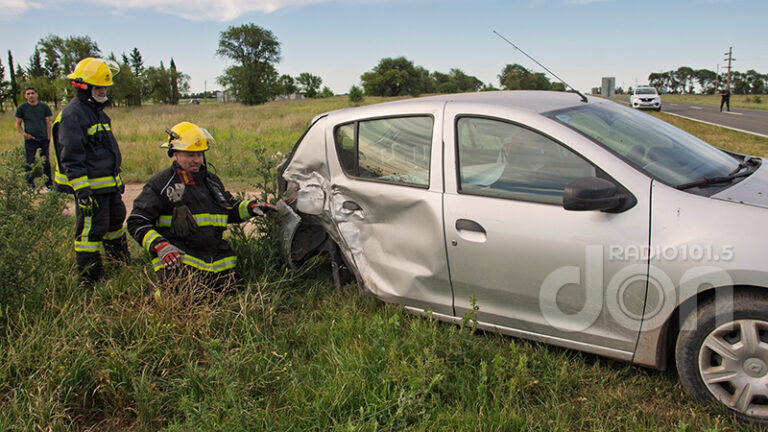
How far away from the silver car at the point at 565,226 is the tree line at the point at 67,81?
50358mm

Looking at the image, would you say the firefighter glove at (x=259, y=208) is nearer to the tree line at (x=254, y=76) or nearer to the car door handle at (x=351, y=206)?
the car door handle at (x=351, y=206)

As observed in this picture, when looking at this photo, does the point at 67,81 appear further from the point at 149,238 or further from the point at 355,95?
the point at 149,238

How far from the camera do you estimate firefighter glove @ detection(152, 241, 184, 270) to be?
139 inches

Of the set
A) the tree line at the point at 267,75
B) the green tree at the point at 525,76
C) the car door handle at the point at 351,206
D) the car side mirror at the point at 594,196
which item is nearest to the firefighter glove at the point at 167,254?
the car door handle at the point at 351,206

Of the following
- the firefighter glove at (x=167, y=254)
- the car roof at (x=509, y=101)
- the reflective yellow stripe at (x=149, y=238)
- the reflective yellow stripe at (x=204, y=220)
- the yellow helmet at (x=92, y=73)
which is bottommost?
the firefighter glove at (x=167, y=254)

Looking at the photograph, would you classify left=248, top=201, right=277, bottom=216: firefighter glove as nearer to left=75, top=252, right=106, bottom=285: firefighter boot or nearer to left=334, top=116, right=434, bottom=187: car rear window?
left=334, top=116, right=434, bottom=187: car rear window

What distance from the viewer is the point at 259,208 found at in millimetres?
4199

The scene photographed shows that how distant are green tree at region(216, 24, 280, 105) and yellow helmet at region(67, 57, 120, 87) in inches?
3382

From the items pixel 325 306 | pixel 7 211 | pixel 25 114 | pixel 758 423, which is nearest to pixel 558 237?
pixel 758 423

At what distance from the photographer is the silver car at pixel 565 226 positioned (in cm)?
244

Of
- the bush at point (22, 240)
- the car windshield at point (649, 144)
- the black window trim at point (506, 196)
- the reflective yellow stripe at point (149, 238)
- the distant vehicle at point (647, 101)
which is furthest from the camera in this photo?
the distant vehicle at point (647, 101)

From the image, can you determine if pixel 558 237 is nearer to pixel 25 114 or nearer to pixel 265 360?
pixel 265 360

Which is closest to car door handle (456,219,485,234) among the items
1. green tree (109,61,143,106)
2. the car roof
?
the car roof

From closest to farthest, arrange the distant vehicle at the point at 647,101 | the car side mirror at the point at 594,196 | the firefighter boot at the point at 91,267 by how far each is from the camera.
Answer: the car side mirror at the point at 594,196, the firefighter boot at the point at 91,267, the distant vehicle at the point at 647,101
